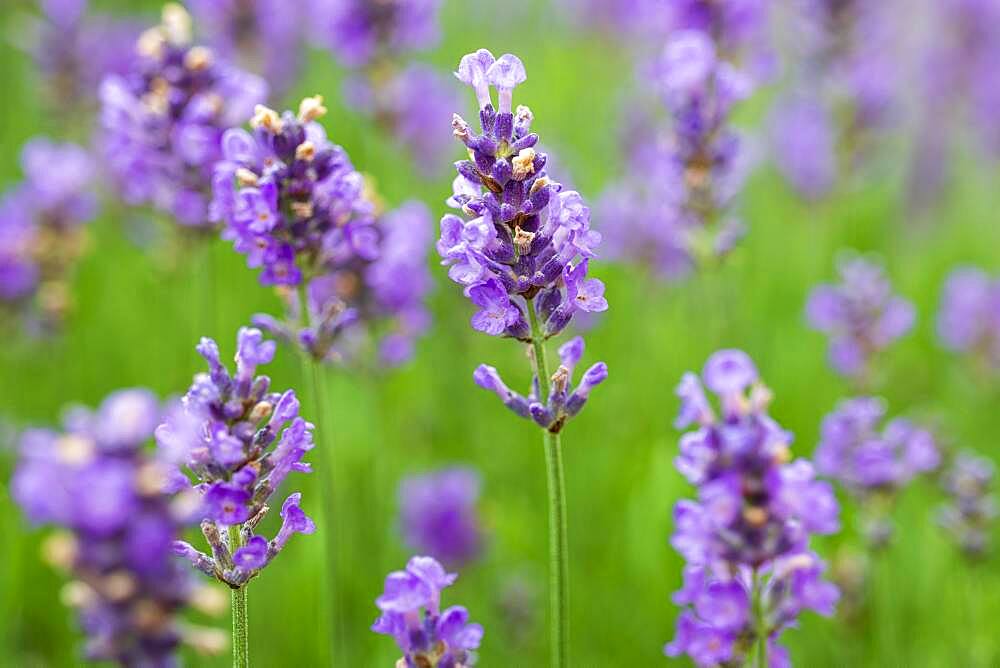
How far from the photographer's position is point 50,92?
16.9ft

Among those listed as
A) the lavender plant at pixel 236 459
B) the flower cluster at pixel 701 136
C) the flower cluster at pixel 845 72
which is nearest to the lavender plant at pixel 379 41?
the flower cluster at pixel 701 136

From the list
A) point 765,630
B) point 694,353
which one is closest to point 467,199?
point 765,630

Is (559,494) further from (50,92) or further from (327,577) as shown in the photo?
(50,92)

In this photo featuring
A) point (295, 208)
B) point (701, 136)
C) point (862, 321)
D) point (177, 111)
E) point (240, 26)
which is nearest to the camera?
point (295, 208)

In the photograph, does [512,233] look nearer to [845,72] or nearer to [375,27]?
[375,27]

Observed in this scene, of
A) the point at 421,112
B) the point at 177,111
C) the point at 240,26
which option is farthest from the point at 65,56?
the point at 177,111

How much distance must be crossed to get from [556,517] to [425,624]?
0.28 metres

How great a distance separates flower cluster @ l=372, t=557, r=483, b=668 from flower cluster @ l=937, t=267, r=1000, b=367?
3335 mm

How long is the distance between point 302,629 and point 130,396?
212 cm

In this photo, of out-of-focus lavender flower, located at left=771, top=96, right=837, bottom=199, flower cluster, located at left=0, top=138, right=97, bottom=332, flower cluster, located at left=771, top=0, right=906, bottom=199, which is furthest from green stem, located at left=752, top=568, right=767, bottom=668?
out-of-focus lavender flower, located at left=771, top=96, right=837, bottom=199

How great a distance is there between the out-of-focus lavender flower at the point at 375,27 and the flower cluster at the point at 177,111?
3.89 ft

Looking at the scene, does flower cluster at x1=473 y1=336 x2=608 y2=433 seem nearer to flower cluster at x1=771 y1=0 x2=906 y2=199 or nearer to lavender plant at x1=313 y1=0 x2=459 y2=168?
lavender plant at x1=313 y1=0 x2=459 y2=168

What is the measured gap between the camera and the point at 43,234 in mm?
4121

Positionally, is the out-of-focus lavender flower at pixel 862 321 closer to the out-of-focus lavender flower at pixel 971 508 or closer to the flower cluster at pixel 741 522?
the out-of-focus lavender flower at pixel 971 508
